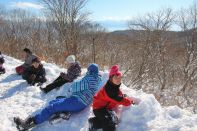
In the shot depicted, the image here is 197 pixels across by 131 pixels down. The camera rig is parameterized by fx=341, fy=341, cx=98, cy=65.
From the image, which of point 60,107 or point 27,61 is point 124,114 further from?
→ point 27,61

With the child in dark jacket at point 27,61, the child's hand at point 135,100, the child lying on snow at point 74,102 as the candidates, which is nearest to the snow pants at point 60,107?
the child lying on snow at point 74,102

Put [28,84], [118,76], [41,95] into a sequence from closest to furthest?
[118,76], [41,95], [28,84]

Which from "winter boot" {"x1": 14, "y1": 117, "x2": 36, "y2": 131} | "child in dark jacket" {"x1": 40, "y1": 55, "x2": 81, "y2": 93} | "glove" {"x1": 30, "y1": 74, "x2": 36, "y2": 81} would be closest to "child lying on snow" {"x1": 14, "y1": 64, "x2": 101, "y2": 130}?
"winter boot" {"x1": 14, "y1": 117, "x2": 36, "y2": 131}

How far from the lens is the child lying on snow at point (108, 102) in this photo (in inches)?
227

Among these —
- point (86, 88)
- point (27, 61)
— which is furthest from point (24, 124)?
point (27, 61)

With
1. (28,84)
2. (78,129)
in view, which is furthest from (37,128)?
(28,84)

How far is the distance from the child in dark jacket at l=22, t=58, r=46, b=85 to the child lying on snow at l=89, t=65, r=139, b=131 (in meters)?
4.12

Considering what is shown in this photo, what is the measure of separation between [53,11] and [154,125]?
23145 mm

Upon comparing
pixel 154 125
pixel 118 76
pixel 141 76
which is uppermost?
pixel 118 76

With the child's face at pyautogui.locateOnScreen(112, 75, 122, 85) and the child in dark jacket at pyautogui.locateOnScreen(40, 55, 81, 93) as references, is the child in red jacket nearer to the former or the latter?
the child's face at pyautogui.locateOnScreen(112, 75, 122, 85)

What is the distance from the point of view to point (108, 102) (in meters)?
5.99

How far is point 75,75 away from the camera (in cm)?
908

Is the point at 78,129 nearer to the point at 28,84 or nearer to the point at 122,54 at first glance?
the point at 28,84

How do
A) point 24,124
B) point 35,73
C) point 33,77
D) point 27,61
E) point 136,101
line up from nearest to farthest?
point 136,101
point 24,124
point 33,77
point 35,73
point 27,61
